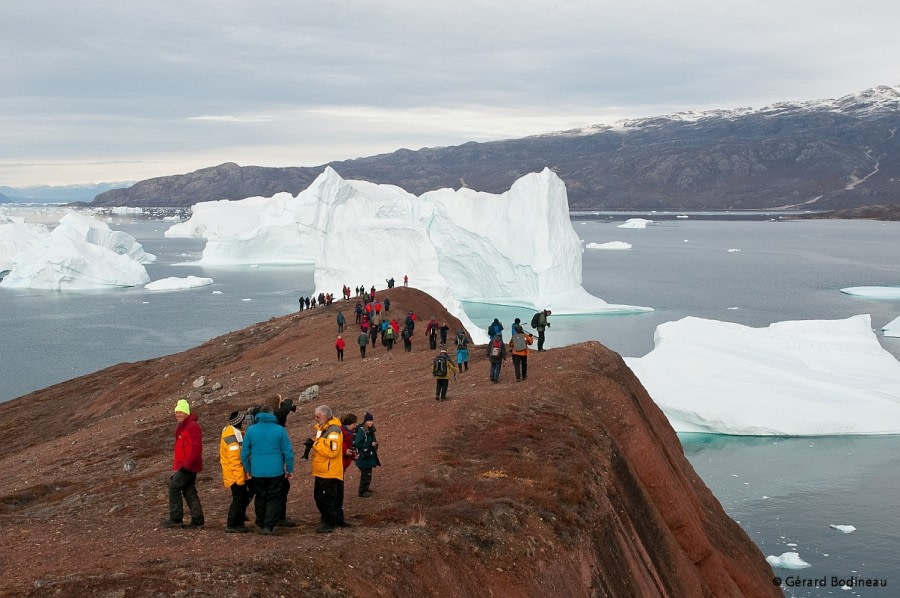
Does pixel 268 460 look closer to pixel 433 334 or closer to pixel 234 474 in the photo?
pixel 234 474

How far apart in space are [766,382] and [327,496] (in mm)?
22735

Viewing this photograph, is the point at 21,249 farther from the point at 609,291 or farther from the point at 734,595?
the point at 734,595

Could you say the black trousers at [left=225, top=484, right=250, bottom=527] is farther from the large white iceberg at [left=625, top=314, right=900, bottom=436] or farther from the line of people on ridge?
the large white iceberg at [left=625, top=314, right=900, bottom=436]

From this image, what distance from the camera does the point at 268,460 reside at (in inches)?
277

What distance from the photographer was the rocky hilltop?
639 cm

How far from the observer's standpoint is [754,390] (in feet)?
88.4

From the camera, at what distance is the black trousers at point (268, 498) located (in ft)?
23.5

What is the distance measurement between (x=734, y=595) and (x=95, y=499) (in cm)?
802

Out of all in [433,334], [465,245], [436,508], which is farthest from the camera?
[465,245]

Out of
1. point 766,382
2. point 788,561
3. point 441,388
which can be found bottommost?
point 788,561

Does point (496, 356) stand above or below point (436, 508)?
above

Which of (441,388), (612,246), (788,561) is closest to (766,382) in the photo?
(788,561)

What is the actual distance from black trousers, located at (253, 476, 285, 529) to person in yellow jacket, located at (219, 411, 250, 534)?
0.37ft

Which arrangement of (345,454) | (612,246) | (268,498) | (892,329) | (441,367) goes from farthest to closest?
(612,246)
(892,329)
(441,367)
(345,454)
(268,498)
